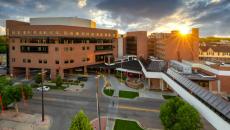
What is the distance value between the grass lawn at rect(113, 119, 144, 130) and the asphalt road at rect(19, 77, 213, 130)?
4.89ft

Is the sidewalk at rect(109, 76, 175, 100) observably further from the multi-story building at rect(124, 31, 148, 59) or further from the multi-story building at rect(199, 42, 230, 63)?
the multi-story building at rect(199, 42, 230, 63)

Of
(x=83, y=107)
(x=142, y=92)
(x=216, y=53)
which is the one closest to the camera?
(x=83, y=107)

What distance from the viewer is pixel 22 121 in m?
33.9

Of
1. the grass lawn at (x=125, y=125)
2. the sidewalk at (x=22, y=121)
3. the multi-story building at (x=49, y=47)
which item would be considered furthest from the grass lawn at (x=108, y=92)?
the multi-story building at (x=49, y=47)

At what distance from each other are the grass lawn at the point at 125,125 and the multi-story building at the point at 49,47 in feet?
137

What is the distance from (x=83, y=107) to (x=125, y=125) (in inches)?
476

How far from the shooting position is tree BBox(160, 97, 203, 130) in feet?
79.2

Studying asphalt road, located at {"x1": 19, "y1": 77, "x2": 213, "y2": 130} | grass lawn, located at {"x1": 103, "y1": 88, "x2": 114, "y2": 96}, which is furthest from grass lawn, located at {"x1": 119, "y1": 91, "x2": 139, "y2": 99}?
asphalt road, located at {"x1": 19, "y1": 77, "x2": 213, "y2": 130}

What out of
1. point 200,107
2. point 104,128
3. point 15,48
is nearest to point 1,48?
point 15,48

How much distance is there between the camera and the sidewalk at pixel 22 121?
31.9 meters

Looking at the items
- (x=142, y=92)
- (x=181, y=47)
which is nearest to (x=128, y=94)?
(x=142, y=92)

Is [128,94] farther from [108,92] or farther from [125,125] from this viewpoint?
[125,125]

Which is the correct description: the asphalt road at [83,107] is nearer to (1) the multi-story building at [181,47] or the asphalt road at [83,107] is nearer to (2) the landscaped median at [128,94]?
(2) the landscaped median at [128,94]

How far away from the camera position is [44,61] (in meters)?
70.9
